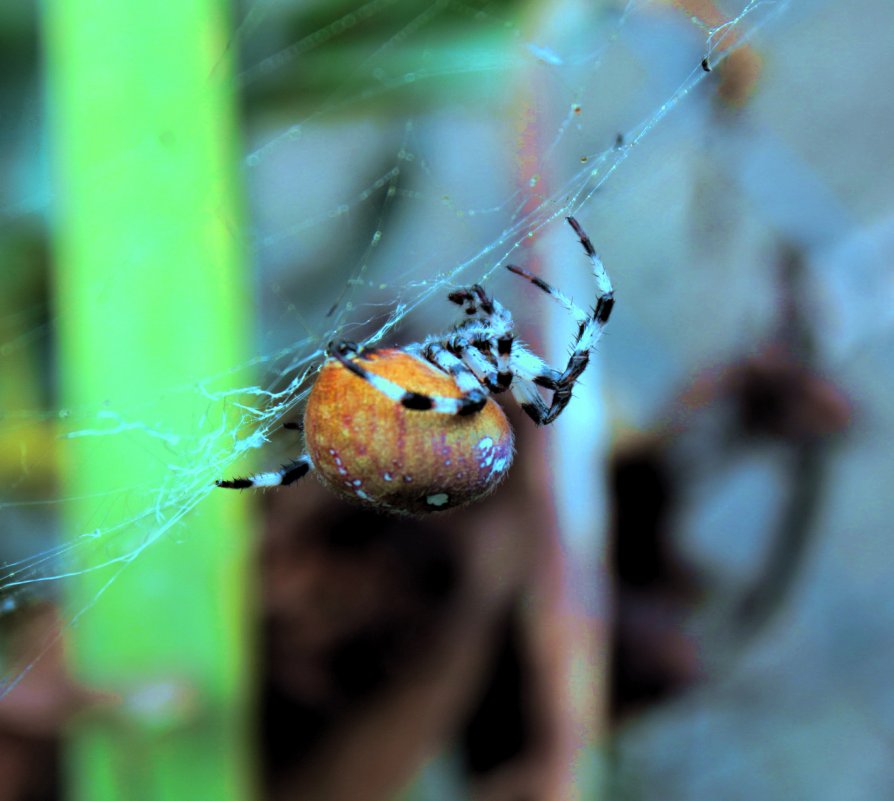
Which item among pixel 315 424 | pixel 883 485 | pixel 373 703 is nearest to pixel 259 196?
pixel 373 703

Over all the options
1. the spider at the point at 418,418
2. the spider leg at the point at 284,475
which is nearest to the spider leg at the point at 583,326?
the spider at the point at 418,418

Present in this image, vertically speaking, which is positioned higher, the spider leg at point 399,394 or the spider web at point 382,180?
the spider web at point 382,180

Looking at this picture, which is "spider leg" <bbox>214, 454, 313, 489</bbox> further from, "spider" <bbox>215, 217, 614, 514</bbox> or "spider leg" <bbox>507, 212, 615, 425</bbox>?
"spider leg" <bbox>507, 212, 615, 425</bbox>

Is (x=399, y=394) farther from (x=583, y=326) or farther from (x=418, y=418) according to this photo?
(x=583, y=326)

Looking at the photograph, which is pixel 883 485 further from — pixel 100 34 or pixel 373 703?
pixel 100 34

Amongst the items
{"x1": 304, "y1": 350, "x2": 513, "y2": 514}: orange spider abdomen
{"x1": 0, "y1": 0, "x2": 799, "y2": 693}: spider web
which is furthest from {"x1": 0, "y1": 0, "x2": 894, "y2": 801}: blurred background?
{"x1": 304, "y1": 350, "x2": 513, "y2": 514}: orange spider abdomen

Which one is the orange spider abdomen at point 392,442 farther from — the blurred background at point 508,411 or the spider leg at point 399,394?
the blurred background at point 508,411
